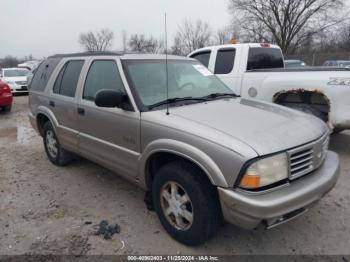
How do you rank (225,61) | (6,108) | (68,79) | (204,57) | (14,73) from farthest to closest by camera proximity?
(14,73), (6,108), (204,57), (225,61), (68,79)

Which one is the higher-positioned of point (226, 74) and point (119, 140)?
point (226, 74)

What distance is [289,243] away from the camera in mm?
2916

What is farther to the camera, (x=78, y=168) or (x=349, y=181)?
(x=78, y=168)

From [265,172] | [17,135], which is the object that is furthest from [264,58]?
[17,135]

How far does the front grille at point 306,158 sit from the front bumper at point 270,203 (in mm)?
87

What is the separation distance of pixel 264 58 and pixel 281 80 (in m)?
1.45

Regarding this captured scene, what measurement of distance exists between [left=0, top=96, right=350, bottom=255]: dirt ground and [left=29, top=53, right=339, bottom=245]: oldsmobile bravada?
36cm

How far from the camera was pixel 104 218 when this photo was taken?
3.41 meters

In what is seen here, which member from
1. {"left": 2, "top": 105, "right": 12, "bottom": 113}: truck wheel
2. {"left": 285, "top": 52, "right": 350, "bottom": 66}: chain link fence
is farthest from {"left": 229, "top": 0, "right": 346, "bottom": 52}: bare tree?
{"left": 2, "top": 105, "right": 12, "bottom": 113}: truck wheel

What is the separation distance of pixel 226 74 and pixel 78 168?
3504mm

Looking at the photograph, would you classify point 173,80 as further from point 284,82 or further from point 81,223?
point 284,82

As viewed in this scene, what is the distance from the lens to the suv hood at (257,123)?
2.41m

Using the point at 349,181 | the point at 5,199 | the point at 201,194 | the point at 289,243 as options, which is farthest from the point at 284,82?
the point at 5,199

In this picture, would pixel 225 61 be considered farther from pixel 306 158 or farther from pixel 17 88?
pixel 17 88
